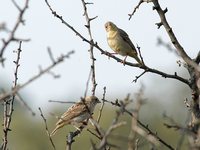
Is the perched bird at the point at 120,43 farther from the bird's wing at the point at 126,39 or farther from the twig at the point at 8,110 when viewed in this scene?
the twig at the point at 8,110

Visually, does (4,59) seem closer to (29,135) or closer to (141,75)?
(141,75)

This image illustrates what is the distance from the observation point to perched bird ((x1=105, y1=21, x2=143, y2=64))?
33.3ft

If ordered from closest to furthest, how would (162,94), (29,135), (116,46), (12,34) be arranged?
(12,34) < (116,46) < (29,135) < (162,94)

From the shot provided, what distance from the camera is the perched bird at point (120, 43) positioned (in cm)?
1014

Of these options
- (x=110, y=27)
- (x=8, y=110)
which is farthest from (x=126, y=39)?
(x=8, y=110)

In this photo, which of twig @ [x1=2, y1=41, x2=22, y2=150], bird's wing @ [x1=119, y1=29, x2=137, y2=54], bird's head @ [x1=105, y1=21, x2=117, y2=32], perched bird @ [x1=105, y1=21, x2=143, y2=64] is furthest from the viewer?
bird's head @ [x1=105, y1=21, x2=117, y2=32]

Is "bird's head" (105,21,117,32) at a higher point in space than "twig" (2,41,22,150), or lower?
higher

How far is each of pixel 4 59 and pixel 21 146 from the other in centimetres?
4160

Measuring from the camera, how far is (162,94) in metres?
59.1

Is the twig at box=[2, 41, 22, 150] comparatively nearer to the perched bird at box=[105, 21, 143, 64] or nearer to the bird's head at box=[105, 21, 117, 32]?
the perched bird at box=[105, 21, 143, 64]

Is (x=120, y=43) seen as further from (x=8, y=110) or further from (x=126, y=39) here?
(x=8, y=110)

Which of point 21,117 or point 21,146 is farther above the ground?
point 21,117

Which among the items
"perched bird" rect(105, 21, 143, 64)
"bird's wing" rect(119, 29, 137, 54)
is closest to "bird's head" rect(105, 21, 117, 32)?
"perched bird" rect(105, 21, 143, 64)

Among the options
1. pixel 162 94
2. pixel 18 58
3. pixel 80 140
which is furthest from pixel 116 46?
pixel 162 94
